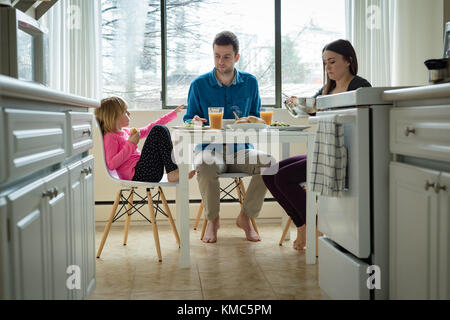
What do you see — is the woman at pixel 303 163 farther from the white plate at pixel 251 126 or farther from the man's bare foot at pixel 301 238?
the white plate at pixel 251 126

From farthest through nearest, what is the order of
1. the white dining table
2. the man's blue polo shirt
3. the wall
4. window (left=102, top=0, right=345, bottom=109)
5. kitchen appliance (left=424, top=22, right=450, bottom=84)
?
window (left=102, top=0, right=345, bottom=109) < the wall < the man's blue polo shirt < the white dining table < kitchen appliance (left=424, top=22, right=450, bottom=84)

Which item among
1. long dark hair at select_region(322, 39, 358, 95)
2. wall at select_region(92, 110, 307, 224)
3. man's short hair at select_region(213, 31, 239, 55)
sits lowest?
wall at select_region(92, 110, 307, 224)

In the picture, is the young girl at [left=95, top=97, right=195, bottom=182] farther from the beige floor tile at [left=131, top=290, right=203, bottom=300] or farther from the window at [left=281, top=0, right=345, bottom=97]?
the window at [left=281, top=0, right=345, bottom=97]

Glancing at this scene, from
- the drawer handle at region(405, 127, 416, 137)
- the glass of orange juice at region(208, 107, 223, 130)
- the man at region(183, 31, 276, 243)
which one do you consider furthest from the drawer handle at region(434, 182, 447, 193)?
the man at region(183, 31, 276, 243)

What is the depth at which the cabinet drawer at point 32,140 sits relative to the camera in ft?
3.48

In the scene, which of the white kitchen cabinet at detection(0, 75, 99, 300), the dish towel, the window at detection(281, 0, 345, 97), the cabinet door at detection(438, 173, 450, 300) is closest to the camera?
the white kitchen cabinet at detection(0, 75, 99, 300)

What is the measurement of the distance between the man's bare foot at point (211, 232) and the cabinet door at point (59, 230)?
1675 millimetres

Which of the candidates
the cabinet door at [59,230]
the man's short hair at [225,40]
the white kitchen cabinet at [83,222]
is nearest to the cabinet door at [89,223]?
the white kitchen cabinet at [83,222]

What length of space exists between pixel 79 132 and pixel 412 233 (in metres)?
1.15

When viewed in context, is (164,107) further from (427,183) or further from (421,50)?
(427,183)

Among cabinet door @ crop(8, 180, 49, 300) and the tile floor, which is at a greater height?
cabinet door @ crop(8, 180, 49, 300)

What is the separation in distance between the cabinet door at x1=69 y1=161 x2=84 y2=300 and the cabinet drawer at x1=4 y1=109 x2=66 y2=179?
160 mm

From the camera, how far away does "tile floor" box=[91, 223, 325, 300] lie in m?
2.22

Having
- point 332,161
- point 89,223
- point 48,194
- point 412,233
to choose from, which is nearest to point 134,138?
point 89,223
